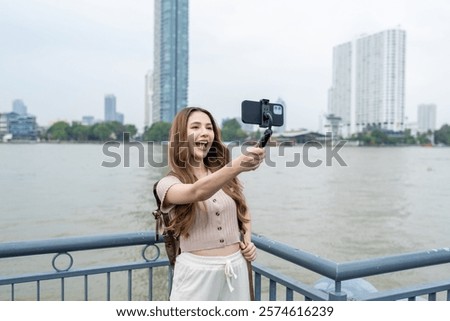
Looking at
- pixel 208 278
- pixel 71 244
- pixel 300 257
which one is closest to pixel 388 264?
pixel 300 257

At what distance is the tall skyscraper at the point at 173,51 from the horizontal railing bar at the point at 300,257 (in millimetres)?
58605

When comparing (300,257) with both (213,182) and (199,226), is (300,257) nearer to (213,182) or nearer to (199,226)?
(199,226)

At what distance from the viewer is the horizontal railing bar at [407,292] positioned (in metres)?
2.05

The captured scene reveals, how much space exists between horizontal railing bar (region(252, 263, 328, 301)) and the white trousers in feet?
0.99

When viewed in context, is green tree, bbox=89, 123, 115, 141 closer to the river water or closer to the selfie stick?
the river water

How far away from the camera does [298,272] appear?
1016 cm

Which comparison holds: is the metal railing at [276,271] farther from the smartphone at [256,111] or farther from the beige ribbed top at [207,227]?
the smartphone at [256,111]

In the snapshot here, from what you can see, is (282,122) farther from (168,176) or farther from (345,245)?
(345,245)

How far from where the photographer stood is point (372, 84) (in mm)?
100062

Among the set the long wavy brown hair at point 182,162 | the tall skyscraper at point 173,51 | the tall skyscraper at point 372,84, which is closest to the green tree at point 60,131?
the tall skyscraper at point 173,51

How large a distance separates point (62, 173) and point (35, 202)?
13295mm

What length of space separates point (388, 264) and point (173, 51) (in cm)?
6456

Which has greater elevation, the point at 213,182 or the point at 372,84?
the point at 372,84
